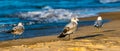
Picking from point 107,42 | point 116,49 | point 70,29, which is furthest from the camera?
point 70,29

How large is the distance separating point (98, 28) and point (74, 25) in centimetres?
295

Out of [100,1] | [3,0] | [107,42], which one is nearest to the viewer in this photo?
[107,42]

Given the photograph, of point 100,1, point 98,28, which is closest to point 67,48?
point 98,28

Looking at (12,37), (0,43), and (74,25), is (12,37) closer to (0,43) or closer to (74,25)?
(0,43)

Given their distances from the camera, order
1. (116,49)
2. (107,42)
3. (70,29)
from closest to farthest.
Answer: (116,49) < (107,42) < (70,29)

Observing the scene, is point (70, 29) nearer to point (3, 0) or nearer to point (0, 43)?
point (0, 43)

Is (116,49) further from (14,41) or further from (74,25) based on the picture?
(14,41)

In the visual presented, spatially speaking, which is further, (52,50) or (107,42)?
(107,42)

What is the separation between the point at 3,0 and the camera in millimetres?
52906

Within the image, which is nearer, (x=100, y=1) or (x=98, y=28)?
(x=98, y=28)

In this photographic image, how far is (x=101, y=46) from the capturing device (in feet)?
37.6

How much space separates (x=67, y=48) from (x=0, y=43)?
4900mm

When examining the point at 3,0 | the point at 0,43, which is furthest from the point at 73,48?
the point at 3,0

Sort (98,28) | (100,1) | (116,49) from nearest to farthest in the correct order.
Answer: (116,49)
(98,28)
(100,1)
